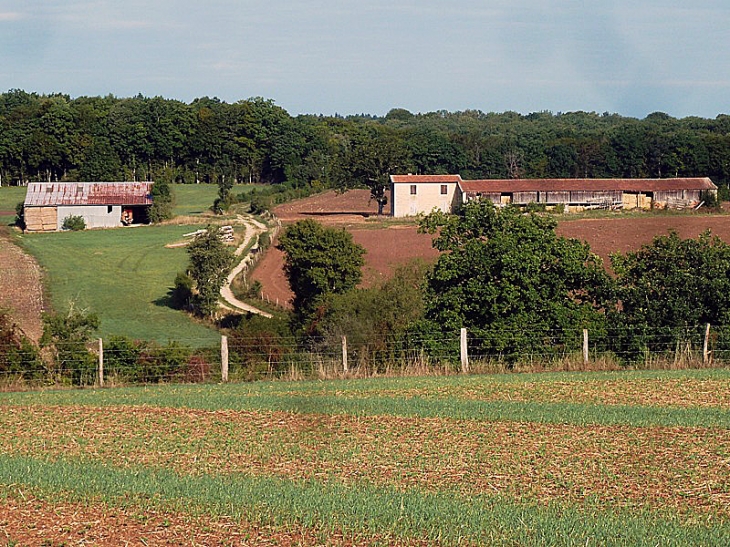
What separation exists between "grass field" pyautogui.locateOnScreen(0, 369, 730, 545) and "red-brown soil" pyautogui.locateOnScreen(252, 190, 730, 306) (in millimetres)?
28064

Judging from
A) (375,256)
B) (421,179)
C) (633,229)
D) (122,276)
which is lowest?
Result: (122,276)

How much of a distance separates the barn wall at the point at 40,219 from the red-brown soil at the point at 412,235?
60.6 ft

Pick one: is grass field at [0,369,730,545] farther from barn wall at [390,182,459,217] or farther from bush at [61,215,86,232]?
barn wall at [390,182,459,217]

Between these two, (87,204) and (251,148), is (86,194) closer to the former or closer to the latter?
(87,204)

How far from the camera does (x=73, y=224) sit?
78438 millimetres

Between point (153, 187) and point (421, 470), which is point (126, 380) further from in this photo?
point (153, 187)

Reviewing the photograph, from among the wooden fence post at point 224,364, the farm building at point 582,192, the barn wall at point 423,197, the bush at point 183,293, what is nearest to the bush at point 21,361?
the wooden fence post at point 224,364

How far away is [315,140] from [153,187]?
56451 millimetres

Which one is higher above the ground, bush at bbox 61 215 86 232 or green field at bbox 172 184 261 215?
green field at bbox 172 184 261 215

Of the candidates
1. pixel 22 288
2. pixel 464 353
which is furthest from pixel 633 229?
pixel 464 353

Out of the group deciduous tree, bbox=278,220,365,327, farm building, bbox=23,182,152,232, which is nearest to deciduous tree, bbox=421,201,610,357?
deciduous tree, bbox=278,220,365,327

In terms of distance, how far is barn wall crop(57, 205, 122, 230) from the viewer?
79.1 meters

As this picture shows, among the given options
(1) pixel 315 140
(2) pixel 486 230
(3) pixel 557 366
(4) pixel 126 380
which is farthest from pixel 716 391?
(1) pixel 315 140

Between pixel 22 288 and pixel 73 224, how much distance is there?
101ft
